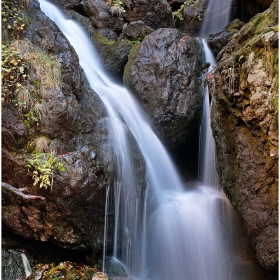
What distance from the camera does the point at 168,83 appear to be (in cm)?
807

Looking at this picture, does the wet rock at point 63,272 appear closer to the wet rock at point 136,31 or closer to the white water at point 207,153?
the white water at point 207,153

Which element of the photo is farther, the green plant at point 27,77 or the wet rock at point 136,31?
the wet rock at point 136,31

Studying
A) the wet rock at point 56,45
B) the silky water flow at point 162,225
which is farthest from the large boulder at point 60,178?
the wet rock at point 56,45

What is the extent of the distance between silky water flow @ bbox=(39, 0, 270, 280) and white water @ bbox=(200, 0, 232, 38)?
7.29m

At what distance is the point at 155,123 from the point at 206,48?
3590 mm

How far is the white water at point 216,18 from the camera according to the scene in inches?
489

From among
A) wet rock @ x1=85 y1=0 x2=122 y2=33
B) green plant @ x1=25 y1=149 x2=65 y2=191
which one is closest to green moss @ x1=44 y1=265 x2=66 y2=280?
green plant @ x1=25 y1=149 x2=65 y2=191

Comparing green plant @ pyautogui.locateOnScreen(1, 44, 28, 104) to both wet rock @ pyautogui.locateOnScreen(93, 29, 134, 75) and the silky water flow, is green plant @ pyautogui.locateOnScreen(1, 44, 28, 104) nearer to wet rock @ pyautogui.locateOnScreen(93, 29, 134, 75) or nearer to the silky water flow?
the silky water flow

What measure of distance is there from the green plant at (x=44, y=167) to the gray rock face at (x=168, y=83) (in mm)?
3717

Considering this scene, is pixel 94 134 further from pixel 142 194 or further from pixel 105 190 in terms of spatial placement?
pixel 142 194

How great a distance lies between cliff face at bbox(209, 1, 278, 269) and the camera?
4.42 m

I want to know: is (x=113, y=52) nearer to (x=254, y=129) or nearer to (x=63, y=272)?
(x=254, y=129)

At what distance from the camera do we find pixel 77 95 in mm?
6336

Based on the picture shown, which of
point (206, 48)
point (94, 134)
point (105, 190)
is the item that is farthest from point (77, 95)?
point (206, 48)
